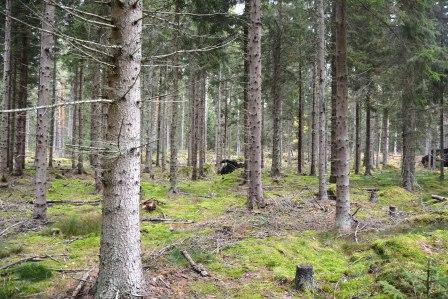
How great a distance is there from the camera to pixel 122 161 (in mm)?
4516

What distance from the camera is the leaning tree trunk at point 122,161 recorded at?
4.49m

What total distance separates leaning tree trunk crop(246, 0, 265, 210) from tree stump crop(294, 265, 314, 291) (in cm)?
566

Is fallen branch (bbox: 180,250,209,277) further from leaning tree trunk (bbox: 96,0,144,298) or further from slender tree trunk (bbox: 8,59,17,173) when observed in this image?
slender tree trunk (bbox: 8,59,17,173)

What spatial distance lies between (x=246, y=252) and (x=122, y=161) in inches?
135

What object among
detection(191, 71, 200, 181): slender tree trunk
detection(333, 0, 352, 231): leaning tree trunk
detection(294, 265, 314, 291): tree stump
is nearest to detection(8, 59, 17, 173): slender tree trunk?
detection(191, 71, 200, 181): slender tree trunk

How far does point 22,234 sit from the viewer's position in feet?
28.5

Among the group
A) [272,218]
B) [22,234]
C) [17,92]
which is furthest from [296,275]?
[17,92]

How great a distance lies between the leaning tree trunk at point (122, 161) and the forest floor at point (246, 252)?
2.28 feet

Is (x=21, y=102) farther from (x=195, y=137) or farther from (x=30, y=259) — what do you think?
(x=30, y=259)

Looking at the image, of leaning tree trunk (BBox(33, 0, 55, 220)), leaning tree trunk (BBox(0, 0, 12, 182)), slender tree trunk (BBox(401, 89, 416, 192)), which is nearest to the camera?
leaning tree trunk (BBox(33, 0, 55, 220))

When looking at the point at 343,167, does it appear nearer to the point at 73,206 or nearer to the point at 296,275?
the point at 296,275

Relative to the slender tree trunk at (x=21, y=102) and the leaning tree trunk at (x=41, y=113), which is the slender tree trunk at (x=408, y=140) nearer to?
the leaning tree trunk at (x=41, y=113)

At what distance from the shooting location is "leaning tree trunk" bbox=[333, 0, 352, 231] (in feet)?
27.9

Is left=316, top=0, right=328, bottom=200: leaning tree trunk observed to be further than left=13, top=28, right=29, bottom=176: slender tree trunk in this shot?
No
